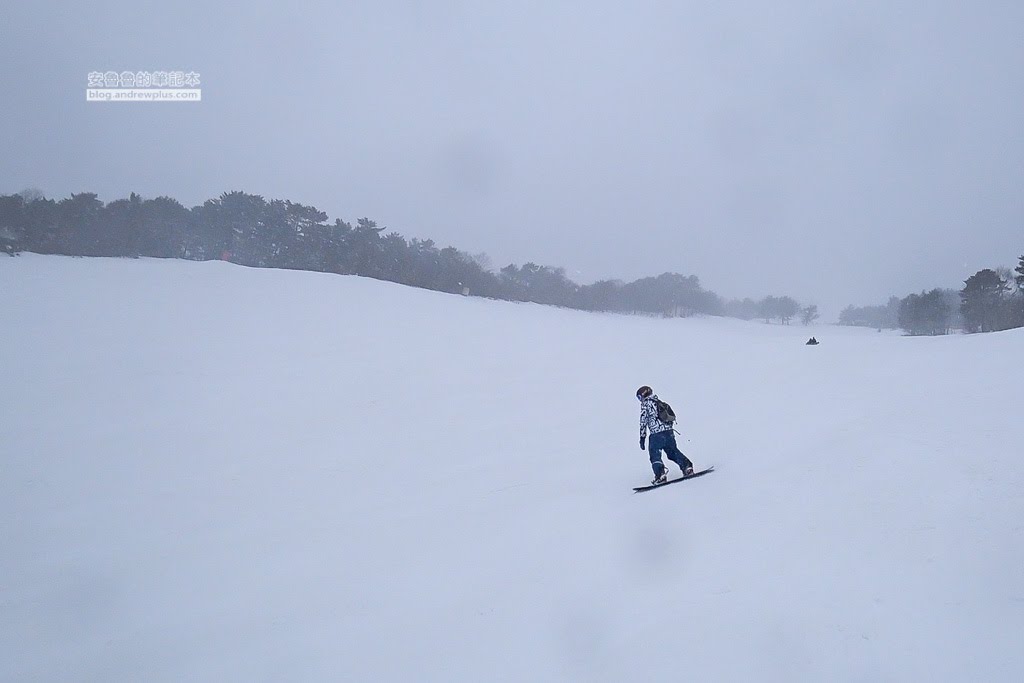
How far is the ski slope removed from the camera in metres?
4.12

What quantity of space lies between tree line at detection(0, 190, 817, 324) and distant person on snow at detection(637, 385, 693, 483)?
33.1 m

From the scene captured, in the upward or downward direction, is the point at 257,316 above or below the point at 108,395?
above

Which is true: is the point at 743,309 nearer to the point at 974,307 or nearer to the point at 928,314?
the point at 928,314

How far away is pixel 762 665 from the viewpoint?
146 inches

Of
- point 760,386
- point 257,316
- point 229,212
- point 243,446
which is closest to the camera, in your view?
point 243,446

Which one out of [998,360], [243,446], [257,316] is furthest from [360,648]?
[257,316]

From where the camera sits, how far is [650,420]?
7887mm

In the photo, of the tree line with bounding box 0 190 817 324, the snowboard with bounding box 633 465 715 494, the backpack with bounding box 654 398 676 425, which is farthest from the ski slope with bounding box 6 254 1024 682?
the tree line with bounding box 0 190 817 324

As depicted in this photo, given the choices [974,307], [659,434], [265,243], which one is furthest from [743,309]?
[659,434]

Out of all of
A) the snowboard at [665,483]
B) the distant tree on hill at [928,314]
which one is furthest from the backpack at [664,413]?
the distant tree on hill at [928,314]

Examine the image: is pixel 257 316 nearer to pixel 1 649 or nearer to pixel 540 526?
pixel 1 649

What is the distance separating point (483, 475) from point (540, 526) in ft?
8.96

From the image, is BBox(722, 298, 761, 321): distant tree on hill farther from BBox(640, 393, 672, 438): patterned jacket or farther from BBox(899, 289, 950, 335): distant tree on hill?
BBox(640, 393, 672, 438): patterned jacket

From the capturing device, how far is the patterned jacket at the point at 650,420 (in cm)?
784
